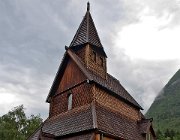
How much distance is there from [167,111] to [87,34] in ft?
462

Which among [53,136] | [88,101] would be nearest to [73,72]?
[88,101]

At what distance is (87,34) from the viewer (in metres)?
24.8

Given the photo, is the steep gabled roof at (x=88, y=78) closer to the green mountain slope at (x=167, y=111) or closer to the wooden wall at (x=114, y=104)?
the wooden wall at (x=114, y=104)

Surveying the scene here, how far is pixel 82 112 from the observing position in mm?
20562

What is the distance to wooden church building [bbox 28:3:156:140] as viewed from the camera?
19562mm

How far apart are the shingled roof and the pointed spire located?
20.0 feet

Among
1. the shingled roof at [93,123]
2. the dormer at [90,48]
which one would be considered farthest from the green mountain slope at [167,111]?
the shingled roof at [93,123]

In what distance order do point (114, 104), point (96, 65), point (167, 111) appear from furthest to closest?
point (167, 111) < point (96, 65) < point (114, 104)

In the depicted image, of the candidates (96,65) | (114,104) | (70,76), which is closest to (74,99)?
(70,76)

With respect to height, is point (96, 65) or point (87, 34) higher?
point (87, 34)

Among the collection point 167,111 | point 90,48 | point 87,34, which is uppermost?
point 167,111

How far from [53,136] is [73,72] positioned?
5.51 m

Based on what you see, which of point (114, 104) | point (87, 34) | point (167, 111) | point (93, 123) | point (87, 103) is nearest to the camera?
point (93, 123)

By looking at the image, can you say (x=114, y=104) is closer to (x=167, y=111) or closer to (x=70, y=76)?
(x=70, y=76)
